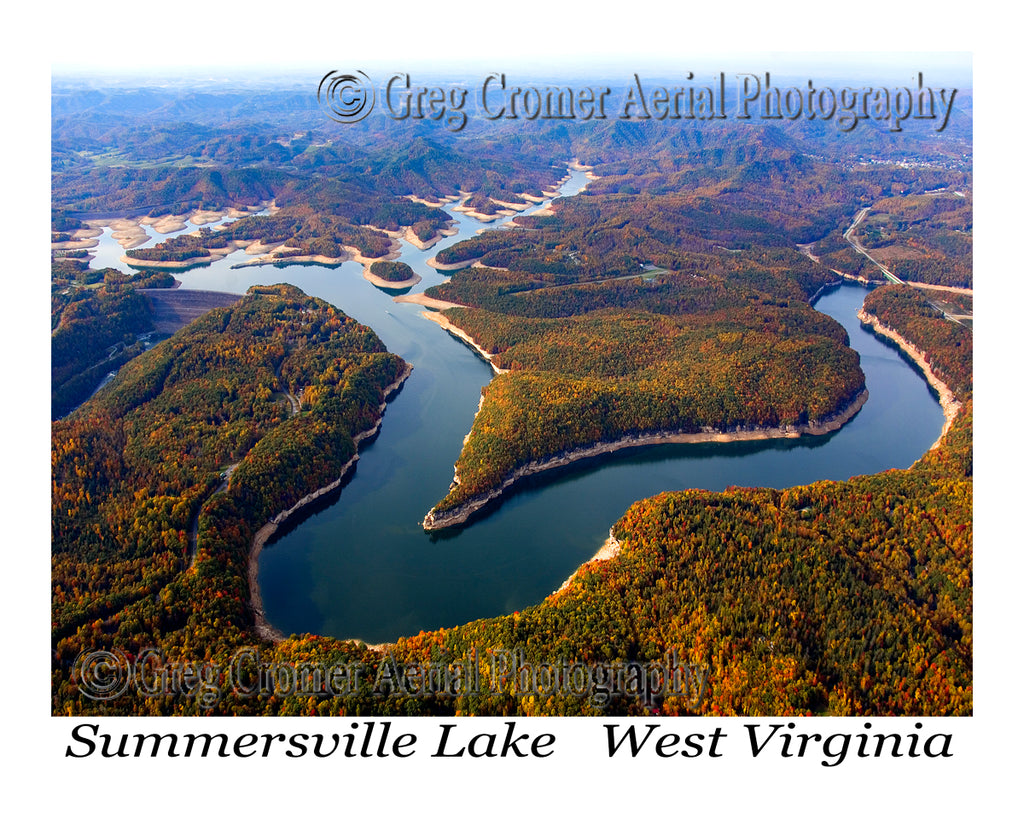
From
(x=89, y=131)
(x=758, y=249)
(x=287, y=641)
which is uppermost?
(x=89, y=131)

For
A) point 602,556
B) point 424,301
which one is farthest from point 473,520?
point 424,301

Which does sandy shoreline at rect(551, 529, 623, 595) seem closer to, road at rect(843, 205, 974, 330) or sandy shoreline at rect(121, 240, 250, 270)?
road at rect(843, 205, 974, 330)

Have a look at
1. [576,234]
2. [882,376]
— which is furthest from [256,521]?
[576,234]

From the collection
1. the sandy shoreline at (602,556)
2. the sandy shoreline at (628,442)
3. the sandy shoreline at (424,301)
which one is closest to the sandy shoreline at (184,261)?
the sandy shoreline at (424,301)

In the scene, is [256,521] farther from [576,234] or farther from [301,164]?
[301,164]

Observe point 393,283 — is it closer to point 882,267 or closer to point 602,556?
point 602,556
